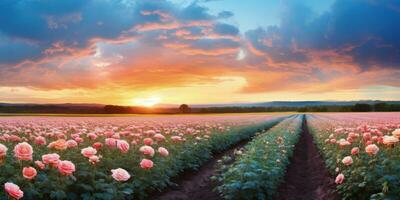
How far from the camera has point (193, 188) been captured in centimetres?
1159

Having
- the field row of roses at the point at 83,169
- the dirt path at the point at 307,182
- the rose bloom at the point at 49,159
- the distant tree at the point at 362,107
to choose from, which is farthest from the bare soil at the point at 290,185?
the distant tree at the point at 362,107

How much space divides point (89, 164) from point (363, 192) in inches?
207

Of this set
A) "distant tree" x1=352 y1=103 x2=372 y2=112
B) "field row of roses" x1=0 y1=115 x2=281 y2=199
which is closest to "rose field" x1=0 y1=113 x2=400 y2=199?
"field row of roses" x1=0 y1=115 x2=281 y2=199

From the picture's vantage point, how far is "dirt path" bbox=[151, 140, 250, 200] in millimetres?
Result: 10406

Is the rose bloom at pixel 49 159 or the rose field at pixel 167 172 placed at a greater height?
the rose bloom at pixel 49 159

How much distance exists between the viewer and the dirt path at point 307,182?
35.1ft

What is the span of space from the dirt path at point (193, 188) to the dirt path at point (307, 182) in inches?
70.7

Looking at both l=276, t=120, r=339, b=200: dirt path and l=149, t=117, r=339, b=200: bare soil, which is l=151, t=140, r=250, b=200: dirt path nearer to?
l=149, t=117, r=339, b=200: bare soil

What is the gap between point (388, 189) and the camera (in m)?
7.34

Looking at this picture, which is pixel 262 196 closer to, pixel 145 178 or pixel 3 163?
pixel 145 178

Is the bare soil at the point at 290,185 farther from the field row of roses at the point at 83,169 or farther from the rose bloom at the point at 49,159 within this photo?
the rose bloom at the point at 49,159

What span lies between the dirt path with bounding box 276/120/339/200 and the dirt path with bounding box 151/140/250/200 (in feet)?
5.89

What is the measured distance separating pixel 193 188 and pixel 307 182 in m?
3.38

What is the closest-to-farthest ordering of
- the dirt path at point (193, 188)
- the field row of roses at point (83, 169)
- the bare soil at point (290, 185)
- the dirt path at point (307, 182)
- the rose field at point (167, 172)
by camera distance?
the field row of roses at point (83, 169) → the rose field at point (167, 172) → the dirt path at point (193, 188) → the bare soil at point (290, 185) → the dirt path at point (307, 182)
